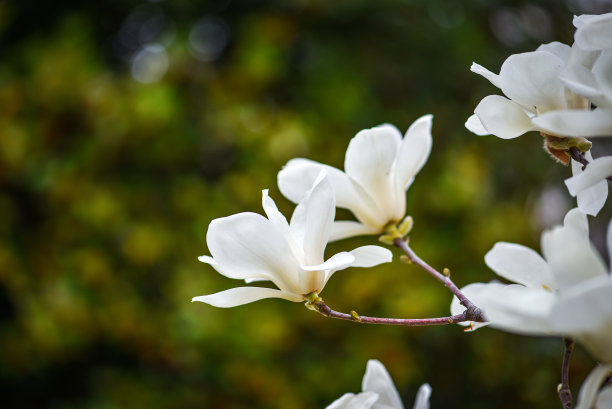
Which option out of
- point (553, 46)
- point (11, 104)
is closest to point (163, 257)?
point (11, 104)

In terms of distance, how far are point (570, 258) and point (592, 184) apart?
0.07 m

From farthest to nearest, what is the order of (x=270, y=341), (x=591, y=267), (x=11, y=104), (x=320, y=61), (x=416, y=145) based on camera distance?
1. (x=320, y=61)
2. (x=11, y=104)
3. (x=270, y=341)
4. (x=416, y=145)
5. (x=591, y=267)

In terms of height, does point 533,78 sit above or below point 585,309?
above

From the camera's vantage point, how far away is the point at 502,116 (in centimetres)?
34

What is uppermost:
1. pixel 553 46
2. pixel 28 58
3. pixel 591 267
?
pixel 28 58

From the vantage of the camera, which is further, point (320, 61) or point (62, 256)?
point (320, 61)

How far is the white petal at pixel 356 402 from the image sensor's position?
1.21 feet

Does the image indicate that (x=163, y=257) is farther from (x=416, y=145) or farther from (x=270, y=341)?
(x=416, y=145)

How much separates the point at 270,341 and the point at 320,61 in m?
0.71

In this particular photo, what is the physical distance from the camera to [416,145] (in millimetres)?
450

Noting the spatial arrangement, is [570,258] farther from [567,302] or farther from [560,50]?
[560,50]

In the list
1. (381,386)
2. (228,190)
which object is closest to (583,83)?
(381,386)

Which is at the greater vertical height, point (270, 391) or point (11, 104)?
point (11, 104)

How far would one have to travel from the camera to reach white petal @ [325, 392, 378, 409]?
0.37 m
